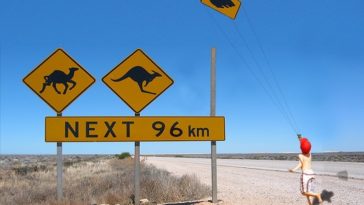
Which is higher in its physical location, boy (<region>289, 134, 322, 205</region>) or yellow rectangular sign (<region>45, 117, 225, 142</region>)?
yellow rectangular sign (<region>45, 117, 225, 142</region>)

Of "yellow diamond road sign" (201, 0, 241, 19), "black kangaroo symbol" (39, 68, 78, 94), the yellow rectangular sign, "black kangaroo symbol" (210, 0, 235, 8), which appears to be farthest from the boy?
"black kangaroo symbol" (39, 68, 78, 94)

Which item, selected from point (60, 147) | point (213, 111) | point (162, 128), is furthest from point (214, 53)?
point (60, 147)

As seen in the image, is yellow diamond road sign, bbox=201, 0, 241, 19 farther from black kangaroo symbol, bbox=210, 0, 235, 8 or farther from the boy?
the boy

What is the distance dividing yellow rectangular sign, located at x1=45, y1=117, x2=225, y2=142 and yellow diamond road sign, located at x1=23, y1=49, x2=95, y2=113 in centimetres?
45

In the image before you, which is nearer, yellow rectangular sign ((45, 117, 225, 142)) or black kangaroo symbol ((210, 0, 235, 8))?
black kangaroo symbol ((210, 0, 235, 8))

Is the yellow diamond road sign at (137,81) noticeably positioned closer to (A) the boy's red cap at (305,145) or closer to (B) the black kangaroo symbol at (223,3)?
(B) the black kangaroo symbol at (223,3)

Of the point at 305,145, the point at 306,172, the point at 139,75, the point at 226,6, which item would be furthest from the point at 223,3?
the point at 306,172

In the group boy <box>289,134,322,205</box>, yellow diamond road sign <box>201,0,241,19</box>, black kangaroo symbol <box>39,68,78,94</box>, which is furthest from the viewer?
black kangaroo symbol <box>39,68,78,94</box>

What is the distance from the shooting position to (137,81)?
12.5m

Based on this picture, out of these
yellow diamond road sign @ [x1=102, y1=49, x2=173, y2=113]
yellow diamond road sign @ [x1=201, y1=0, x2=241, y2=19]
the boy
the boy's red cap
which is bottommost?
the boy

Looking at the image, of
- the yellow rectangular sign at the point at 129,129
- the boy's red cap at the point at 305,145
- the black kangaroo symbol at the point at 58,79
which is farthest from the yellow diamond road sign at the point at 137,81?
the boy's red cap at the point at 305,145

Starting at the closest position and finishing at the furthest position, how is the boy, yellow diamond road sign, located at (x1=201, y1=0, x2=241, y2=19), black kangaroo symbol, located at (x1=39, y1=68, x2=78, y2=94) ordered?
the boy
yellow diamond road sign, located at (x1=201, y1=0, x2=241, y2=19)
black kangaroo symbol, located at (x1=39, y1=68, x2=78, y2=94)

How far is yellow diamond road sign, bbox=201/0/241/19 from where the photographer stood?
11.7m

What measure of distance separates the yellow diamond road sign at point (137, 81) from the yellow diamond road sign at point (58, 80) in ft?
2.03
